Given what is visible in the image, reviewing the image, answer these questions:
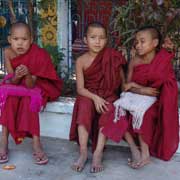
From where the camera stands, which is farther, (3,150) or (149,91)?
(3,150)

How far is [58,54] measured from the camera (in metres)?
4.90

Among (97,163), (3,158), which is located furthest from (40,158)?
(97,163)

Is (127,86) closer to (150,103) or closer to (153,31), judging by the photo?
(150,103)

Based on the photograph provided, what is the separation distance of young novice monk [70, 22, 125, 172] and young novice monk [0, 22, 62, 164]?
Result: 34 centimetres

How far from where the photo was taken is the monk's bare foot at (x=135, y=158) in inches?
145

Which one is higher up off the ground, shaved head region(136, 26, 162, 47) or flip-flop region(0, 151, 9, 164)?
shaved head region(136, 26, 162, 47)

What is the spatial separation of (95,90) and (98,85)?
53 mm

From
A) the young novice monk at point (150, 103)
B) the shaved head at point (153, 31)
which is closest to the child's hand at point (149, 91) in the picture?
the young novice monk at point (150, 103)

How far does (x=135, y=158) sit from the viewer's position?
3.74 meters

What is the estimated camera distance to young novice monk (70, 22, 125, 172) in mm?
3742

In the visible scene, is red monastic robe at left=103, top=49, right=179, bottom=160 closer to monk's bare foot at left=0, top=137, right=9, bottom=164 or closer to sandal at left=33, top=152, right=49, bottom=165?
sandal at left=33, top=152, right=49, bottom=165

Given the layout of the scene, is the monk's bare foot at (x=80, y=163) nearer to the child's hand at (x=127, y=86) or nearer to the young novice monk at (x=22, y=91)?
the young novice monk at (x=22, y=91)

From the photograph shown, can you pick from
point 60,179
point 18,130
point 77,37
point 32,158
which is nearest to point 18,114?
point 18,130

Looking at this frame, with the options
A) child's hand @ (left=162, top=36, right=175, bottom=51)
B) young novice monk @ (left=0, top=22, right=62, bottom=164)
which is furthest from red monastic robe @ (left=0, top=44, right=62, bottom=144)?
child's hand @ (left=162, top=36, right=175, bottom=51)
